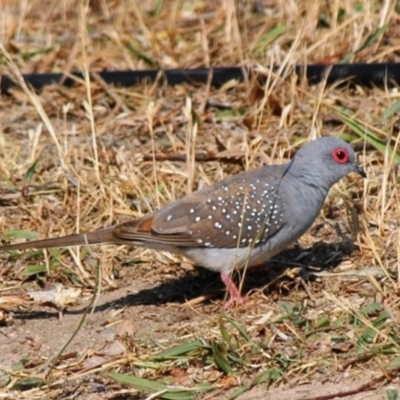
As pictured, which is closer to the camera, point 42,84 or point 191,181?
point 191,181

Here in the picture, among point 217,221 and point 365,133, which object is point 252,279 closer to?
point 217,221

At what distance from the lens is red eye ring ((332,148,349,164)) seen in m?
6.50

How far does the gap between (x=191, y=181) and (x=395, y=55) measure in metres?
2.87

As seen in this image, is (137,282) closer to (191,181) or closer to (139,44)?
(191,181)

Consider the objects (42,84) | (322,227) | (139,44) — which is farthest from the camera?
(139,44)

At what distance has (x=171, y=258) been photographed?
6844mm

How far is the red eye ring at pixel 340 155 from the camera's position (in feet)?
21.3

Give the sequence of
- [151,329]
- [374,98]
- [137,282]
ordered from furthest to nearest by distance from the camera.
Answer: [374,98], [137,282], [151,329]

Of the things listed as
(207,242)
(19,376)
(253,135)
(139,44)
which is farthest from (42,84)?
(19,376)

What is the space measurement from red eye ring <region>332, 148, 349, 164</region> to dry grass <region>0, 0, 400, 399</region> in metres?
0.36

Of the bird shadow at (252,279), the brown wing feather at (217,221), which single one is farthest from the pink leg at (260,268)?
the brown wing feather at (217,221)

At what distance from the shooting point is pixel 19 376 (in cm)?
542

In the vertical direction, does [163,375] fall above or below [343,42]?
below

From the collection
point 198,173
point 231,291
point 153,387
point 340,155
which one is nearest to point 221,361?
point 153,387
